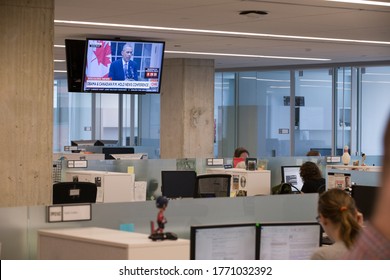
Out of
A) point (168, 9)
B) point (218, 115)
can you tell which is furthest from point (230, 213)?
point (218, 115)

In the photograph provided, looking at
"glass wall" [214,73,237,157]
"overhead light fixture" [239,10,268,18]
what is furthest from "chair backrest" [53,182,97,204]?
"glass wall" [214,73,237,157]

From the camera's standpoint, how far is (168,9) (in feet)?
28.7

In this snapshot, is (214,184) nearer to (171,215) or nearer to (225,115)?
(171,215)

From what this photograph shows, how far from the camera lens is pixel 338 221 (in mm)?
4109

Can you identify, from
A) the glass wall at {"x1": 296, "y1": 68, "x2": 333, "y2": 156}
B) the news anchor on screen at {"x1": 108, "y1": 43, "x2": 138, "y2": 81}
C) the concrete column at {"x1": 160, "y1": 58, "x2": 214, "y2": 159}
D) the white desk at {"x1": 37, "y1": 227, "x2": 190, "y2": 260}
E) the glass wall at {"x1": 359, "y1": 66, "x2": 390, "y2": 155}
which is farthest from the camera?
the glass wall at {"x1": 296, "y1": 68, "x2": 333, "y2": 156}

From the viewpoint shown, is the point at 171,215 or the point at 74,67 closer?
the point at 171,215

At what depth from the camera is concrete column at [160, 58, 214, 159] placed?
49.4ft

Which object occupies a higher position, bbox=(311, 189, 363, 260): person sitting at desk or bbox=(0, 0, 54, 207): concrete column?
bbox=(0, 0, 54, 207): concrete column

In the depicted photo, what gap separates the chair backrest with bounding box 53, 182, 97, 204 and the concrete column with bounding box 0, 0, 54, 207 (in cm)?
92

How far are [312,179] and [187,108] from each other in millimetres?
5641

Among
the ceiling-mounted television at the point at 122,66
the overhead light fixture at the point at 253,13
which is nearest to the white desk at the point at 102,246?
the overhead light fixture at the point at 253,13

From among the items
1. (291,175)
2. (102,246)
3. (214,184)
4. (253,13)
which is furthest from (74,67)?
(102,246)

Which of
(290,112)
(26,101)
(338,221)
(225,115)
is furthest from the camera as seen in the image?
(225,115)

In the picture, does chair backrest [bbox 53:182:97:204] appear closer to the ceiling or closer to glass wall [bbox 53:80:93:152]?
the ceiling
